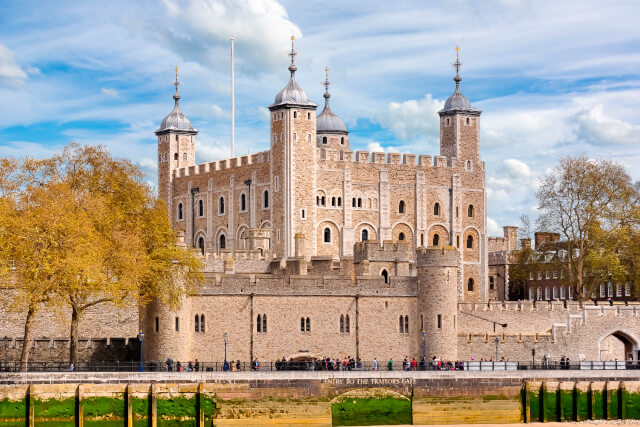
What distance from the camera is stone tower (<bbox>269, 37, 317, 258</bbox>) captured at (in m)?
85.7

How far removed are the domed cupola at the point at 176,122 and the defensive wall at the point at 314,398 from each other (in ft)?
165

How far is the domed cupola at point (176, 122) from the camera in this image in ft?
329

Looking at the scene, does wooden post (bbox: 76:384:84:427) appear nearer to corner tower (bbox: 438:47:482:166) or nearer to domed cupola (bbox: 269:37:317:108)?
domed cupola (bbox: 269:37:317:108)

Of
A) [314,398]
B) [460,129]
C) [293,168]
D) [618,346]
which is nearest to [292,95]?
[293,168]

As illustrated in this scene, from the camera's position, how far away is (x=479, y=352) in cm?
6397

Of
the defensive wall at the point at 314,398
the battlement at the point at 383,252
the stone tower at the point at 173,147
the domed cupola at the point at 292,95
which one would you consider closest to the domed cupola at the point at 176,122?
the stone tower at the point at 173,147

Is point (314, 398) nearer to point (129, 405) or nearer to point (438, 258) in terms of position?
point (129, 405)

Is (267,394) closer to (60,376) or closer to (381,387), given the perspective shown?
(381,387)

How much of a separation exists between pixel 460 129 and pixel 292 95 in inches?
606

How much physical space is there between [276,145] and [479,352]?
27.5 metres

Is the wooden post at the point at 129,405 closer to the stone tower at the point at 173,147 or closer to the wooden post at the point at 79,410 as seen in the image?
the wooden post at the point at 79,410

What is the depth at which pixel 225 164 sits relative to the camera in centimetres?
9475

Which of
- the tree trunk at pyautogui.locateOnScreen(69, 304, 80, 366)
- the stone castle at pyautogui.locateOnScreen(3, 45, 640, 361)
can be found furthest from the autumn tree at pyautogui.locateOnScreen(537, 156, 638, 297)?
the tree trunk at pyautogui.locateOnScreen(69, 304, 80, 366)

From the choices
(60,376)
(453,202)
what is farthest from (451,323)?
(453,202)
